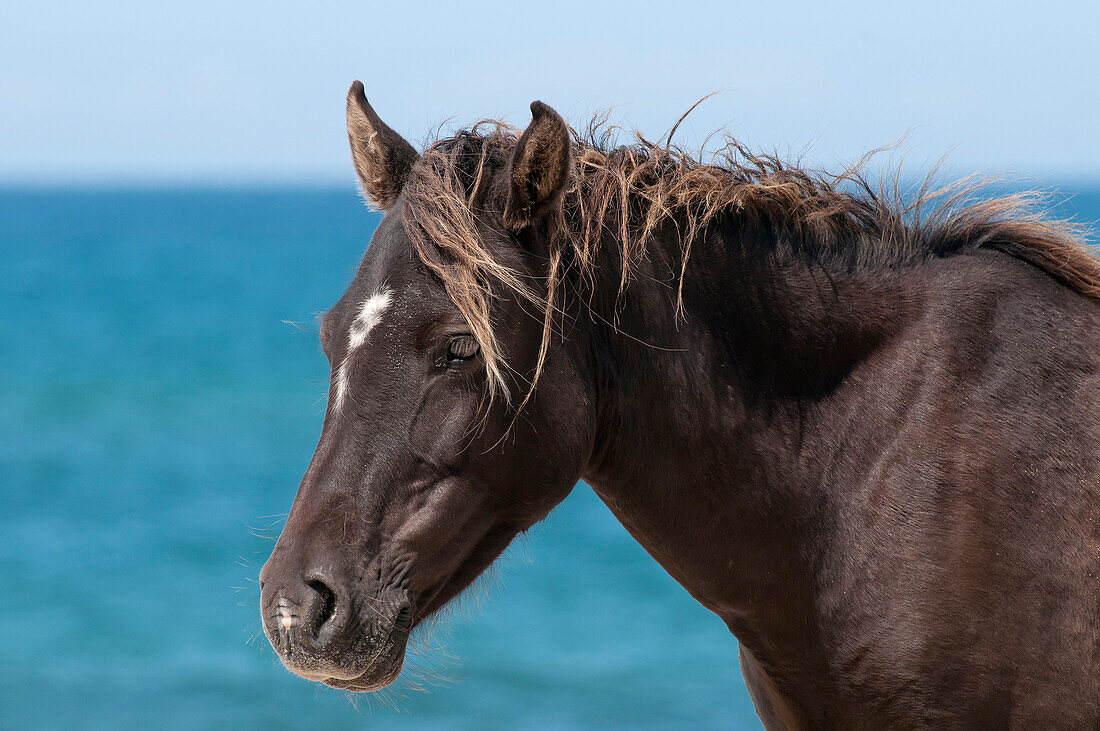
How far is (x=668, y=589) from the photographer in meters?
13.5

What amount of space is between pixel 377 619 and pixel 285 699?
8439mm

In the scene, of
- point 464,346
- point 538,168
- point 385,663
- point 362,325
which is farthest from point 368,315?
point 385,663

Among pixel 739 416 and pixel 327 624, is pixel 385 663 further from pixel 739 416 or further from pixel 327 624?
pixel 739 416

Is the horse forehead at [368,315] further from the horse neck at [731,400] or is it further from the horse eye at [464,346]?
the horse neck at [731,400]

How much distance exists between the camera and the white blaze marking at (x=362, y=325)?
2342 millimetres

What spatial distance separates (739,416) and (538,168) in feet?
2.70

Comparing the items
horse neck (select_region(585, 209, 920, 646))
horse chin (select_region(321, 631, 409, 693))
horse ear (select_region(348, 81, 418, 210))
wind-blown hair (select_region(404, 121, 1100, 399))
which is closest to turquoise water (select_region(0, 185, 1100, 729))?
horse chin (select_region(321, 631, 409, 693))

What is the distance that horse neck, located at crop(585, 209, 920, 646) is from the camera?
8.48 feet

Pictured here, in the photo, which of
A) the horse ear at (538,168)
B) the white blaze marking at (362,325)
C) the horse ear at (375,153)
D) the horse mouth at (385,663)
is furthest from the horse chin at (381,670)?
the horse ear at (375,153)

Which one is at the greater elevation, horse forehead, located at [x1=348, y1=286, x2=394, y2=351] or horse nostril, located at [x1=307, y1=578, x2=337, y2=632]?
horse forehead, located at [x1=348, y1=286, x2=394, y2=351]

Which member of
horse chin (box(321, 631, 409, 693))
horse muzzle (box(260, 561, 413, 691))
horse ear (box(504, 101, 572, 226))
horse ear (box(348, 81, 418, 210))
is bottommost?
horse chin (box(321, 631, 409, 693))

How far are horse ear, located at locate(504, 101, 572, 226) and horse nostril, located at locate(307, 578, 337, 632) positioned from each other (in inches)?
37.6

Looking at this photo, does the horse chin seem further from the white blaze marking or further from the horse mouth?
Answer: the white blaze marking

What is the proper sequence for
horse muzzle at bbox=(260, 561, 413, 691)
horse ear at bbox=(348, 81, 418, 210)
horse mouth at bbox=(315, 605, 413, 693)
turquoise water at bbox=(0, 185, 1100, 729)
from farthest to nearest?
turquoise water at bbox=(0, 185, 1100, 729) < horse ear at bbox=(348, 81, 418, 210) < horse mouth at bbox=(315, 605, 413, 693) < horse muzzle at bbox=(260, 561, 413, 691)
